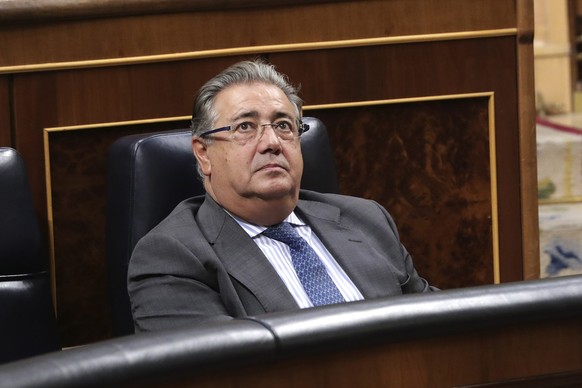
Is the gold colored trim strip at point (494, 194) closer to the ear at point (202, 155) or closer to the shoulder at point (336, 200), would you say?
the shoulder at point (336, 200)

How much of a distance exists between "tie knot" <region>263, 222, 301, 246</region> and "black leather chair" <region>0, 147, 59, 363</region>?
14.6 inches

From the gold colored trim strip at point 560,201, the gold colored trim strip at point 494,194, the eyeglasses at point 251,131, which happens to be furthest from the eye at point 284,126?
the gold colored trim strip at point 560,201

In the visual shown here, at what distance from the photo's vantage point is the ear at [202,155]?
1.75 meters

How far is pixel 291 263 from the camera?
1.69 metres

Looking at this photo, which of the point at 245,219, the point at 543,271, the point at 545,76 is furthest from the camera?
the point at 545,76

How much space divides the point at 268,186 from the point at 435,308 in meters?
0.77

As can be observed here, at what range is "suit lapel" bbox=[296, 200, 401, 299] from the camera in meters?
1.71

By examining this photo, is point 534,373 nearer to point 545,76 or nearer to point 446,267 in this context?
point 446,267

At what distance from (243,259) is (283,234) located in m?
0.12

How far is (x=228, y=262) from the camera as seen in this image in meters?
1.62

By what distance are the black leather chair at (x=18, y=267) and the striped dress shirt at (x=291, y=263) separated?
330 mm

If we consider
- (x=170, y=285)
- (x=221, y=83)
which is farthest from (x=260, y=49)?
(x=170, y=285)

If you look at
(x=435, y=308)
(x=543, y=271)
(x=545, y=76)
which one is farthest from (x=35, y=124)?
(x=545, y=76)

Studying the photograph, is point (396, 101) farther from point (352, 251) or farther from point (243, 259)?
point (243, 259)
